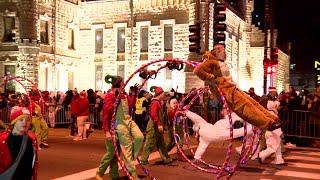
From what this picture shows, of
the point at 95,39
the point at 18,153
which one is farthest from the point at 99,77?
the point at 18,153

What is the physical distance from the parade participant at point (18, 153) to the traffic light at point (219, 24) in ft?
42.6

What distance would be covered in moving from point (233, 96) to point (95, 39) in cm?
3436

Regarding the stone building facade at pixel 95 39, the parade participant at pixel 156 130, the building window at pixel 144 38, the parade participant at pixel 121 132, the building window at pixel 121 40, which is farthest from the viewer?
the building window at pixel 121 40

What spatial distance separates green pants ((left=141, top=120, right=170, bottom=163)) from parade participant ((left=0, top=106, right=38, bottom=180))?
6720mm

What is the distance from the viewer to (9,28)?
37969 mm

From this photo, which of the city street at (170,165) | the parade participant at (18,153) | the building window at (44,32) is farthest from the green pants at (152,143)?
the building window at (44,32)

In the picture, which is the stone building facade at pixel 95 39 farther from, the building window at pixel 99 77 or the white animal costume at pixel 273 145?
the white animal costume at pixel 273 145

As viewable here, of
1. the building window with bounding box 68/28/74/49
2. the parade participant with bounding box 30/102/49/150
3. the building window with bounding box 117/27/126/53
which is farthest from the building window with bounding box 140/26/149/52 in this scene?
the parade participant with bounding box 30/102/49/150

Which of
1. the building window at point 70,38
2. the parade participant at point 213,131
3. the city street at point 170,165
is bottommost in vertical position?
the city street at point 170,165

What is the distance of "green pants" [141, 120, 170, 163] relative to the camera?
13.5m

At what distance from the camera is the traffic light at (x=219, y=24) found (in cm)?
1905

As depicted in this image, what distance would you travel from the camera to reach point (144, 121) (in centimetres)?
2125

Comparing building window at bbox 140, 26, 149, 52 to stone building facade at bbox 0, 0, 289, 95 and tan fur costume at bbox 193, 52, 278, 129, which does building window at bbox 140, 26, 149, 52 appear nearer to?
stone building facade at bbox 0, 0, 289, 95

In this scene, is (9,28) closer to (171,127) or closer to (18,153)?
(171,127)
